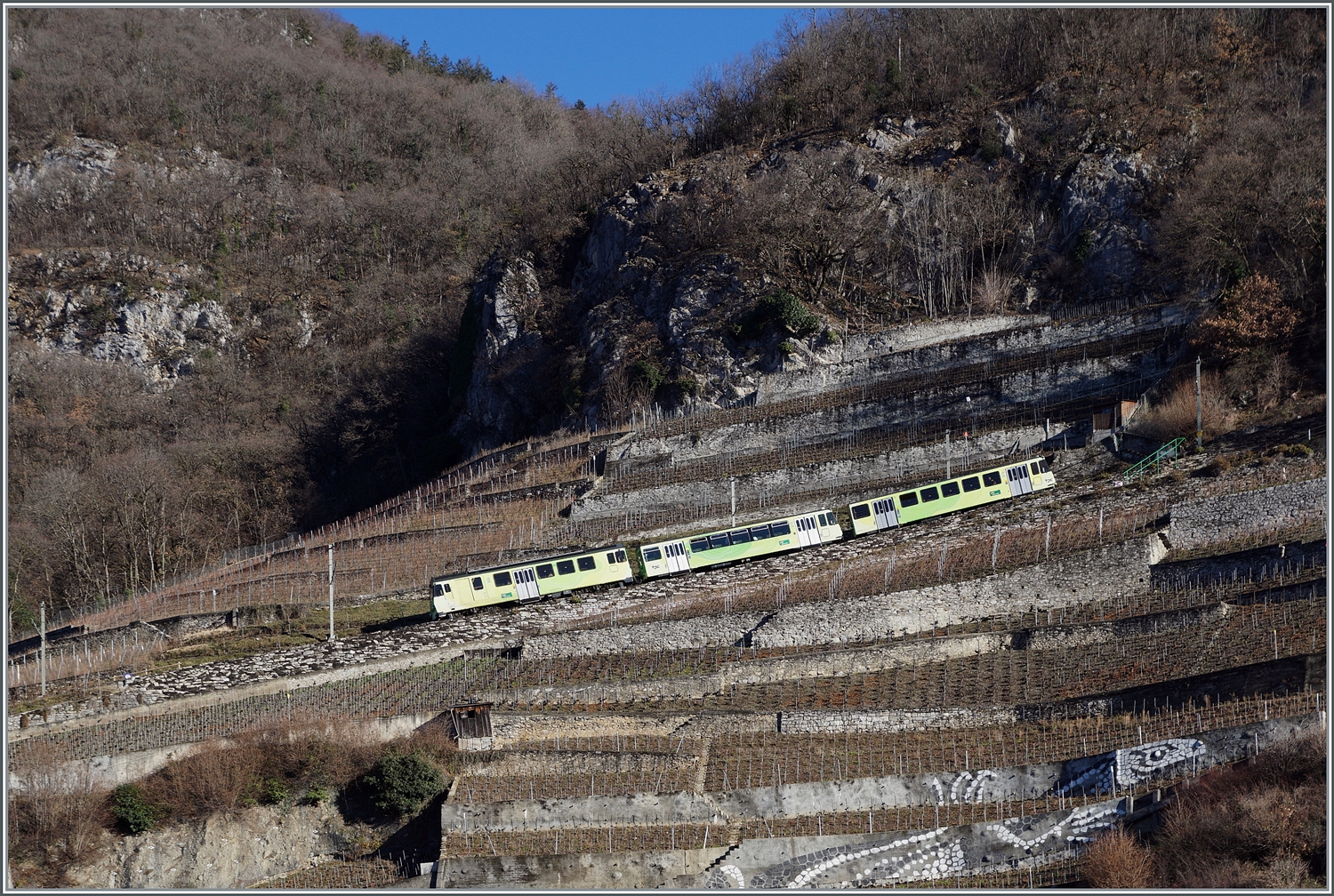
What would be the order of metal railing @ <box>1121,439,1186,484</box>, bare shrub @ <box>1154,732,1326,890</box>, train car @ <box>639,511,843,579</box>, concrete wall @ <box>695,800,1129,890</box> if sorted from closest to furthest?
bare shrub @ <box>1154,732,1326,890</box>, concrete wall @ <box>695,800,1129,890</box>, train car @ <box>639,511,843,579</box>, metal railing @ <box>1121,439,1186,484</box>

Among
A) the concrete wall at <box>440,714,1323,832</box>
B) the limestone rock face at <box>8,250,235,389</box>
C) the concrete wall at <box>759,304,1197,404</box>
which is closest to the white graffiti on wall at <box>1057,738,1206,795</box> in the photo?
the concrete wall at <box>440,714,1323,832</box>

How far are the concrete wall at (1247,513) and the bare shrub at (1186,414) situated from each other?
7679 mm

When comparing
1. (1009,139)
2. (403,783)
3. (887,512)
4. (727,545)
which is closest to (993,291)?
(1009,139)

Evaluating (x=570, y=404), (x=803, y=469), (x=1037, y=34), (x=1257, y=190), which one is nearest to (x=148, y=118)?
(x=570, y=404)

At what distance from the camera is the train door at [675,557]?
135 feet

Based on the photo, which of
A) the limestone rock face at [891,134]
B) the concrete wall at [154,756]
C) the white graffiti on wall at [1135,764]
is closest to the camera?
the white graffiti on wall at [1135,764]

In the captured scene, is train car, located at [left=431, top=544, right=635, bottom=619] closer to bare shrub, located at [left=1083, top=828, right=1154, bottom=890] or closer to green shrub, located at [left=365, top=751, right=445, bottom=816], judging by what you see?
green shrub, located at [left=365, top=751, right=445, bottom=816]

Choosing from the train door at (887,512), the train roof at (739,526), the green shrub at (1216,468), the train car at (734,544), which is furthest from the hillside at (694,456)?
the train door at (887,512)

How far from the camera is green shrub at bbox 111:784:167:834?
28.7m

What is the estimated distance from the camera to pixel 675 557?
41219 mm

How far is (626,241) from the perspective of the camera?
229 ft

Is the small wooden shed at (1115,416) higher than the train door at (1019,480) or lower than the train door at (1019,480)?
higher

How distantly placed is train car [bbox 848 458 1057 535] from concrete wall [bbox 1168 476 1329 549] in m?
7.48

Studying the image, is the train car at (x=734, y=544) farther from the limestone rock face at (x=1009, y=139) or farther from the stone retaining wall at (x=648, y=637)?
the limestone rock face at (x=1009, y=139)
